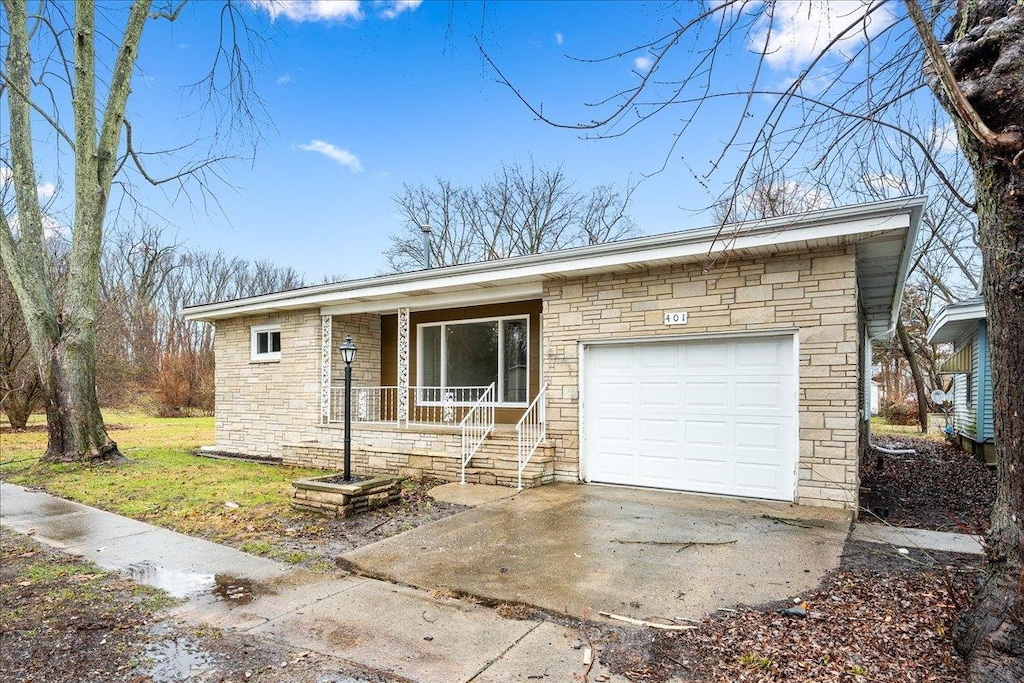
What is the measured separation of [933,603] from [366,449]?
25.8 feet

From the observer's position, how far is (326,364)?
10.8m

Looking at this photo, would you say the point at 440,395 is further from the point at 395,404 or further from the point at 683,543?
the point at 683,543

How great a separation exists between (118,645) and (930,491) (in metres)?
9.29

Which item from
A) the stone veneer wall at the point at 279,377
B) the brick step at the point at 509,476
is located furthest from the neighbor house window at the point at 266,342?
the brick step at the point at 509,476

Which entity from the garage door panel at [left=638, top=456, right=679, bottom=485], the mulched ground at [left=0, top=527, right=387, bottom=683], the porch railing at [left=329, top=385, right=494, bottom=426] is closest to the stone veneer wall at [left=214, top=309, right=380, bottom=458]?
the porch railing at [left=329, top=385, right=494, bottom=426]

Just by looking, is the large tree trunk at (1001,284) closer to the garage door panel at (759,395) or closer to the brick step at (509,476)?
the garage door panel at (759,395)

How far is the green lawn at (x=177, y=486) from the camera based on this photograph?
243 inches

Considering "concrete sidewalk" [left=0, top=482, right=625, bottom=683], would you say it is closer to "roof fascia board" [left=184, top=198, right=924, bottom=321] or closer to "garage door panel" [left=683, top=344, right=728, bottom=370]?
"roof fascia board" [left=184, top=198, right=924, bottom=321]

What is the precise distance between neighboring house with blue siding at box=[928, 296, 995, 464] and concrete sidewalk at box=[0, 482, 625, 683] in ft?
28.9

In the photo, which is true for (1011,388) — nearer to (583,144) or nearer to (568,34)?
(583,144)

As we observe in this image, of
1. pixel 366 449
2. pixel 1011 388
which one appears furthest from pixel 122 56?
pixel 1011 388

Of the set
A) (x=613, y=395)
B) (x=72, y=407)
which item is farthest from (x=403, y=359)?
(x=72, y=407)

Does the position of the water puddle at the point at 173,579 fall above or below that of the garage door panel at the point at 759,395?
below

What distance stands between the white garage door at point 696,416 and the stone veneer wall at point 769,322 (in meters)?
0.21
